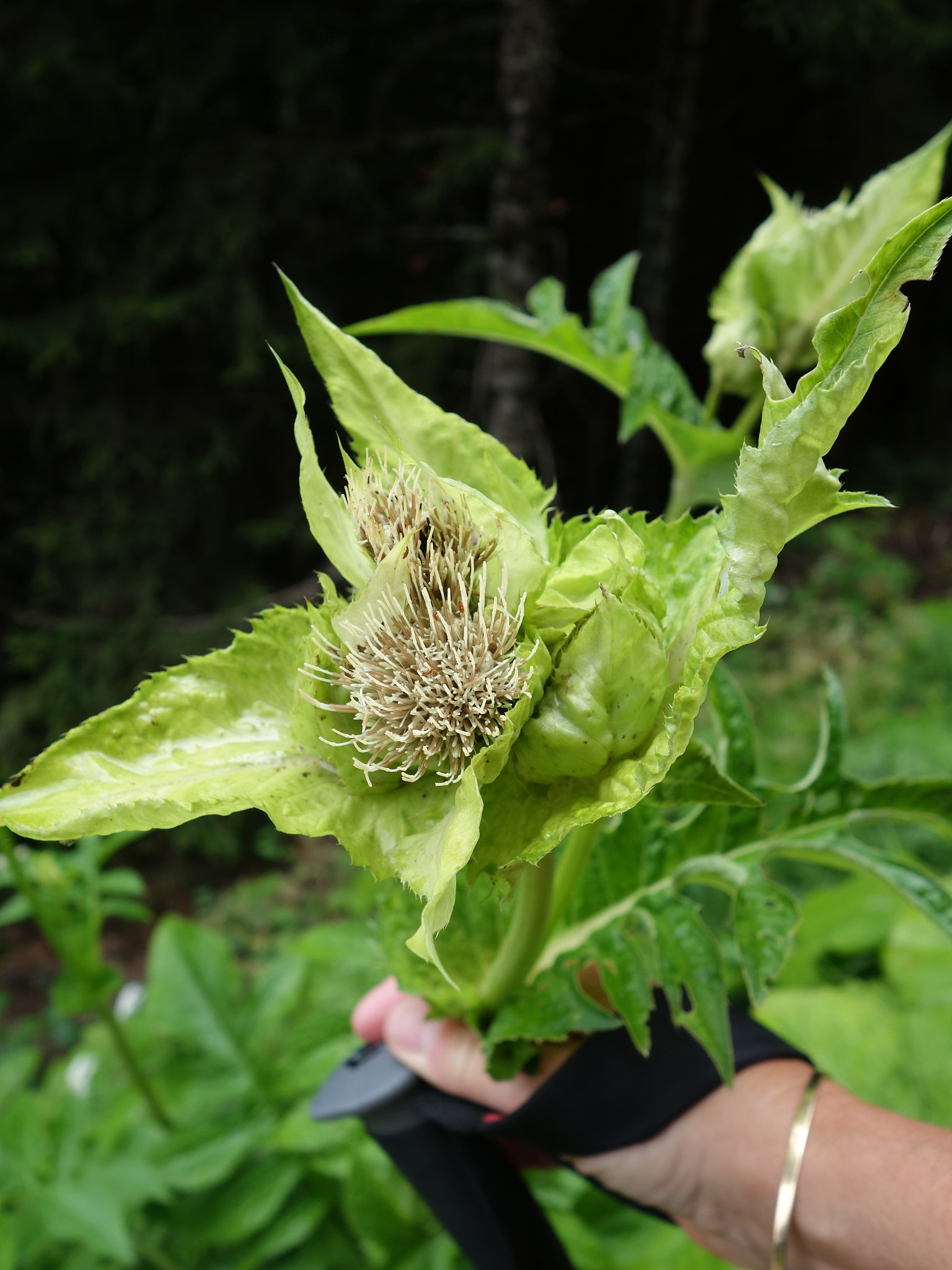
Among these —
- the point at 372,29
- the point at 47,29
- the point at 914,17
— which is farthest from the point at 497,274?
the point at 914,17

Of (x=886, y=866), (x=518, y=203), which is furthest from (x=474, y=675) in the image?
(x=518, y=203)

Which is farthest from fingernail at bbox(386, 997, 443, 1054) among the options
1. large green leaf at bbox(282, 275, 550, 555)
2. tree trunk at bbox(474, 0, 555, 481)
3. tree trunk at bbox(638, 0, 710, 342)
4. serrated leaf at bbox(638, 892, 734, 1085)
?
tree trunk at bbox(638, 0, 710, 342)

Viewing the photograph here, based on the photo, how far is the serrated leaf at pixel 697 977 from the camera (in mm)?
907

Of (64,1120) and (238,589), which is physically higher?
(64,1120)

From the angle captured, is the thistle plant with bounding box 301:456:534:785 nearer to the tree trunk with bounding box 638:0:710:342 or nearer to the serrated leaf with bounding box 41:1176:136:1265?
the serrated leaf with bounding box 41:1176:136:1265

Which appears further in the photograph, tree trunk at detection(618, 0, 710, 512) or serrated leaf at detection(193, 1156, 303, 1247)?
tree trunk at detection(618, 0, 710, 512)

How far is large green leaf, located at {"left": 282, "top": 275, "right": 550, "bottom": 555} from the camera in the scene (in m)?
0.81

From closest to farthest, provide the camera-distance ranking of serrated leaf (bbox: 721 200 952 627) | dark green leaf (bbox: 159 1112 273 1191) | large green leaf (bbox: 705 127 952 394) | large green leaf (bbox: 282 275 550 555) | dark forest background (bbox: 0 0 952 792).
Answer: serrated leaf (bbox: 721 200 952 627)
large green leaf (bbox: 282 275 550 555)
large green leaf (bbox: 705 127 952 394)
dark green leaf (bbox: 159 1112 273 1191)
dark forest background (bbox: 0 0 952 792)

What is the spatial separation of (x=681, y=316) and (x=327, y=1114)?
8282 mm

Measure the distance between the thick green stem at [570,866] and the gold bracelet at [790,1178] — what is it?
1.34ft

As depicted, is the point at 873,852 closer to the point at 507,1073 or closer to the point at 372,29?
the point at 507,1073

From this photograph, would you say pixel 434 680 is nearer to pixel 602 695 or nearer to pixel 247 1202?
pixel 602 695

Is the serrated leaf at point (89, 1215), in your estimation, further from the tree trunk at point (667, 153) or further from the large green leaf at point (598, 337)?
the tree trunk at point (667, 153)

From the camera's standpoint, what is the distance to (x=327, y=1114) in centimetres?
116
